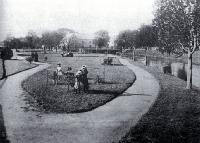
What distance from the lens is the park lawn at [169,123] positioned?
7.46 meters

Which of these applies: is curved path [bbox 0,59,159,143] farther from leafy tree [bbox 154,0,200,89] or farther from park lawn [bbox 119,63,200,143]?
leafy tree [bbox 154,0,200,89]

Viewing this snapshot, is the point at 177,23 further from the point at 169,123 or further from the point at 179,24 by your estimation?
the point at 169,123

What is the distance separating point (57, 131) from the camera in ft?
26.3

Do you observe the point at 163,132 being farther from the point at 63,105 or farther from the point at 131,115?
the point at 63,105

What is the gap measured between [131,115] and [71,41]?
6640 cm

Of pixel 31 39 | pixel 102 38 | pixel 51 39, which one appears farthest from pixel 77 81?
pixel 31 39

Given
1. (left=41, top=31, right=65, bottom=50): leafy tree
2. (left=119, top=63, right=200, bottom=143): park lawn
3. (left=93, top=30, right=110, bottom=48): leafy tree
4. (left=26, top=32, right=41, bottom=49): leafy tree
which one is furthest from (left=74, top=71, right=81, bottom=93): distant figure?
(left=26, top=32, right=41, bottom=49): leafy tree

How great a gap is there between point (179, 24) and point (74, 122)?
8788mm

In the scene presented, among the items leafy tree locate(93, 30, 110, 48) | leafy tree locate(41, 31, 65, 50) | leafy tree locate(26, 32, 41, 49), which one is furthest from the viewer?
leafy tree locate(26, 32, 41, 49)

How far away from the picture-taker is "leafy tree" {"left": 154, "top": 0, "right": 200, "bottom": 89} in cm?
1470

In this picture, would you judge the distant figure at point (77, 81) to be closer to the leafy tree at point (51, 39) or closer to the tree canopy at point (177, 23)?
the tree canopy at point (177, 23)

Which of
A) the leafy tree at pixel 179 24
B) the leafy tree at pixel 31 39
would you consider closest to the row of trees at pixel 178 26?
the leafy tree at pixel 179 24

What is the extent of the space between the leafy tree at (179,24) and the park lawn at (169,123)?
3.44m

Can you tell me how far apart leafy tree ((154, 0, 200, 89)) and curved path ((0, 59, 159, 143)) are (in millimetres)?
4611
